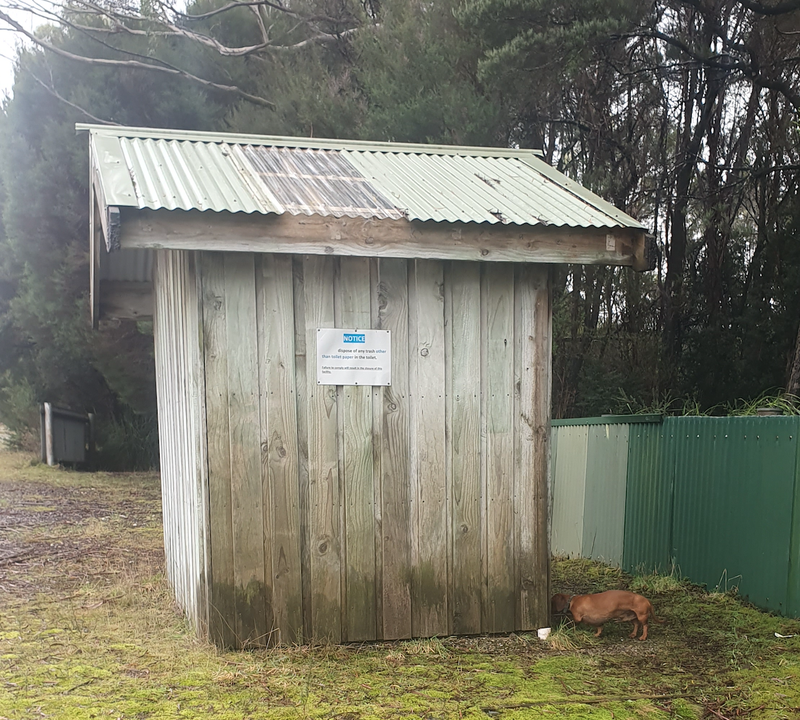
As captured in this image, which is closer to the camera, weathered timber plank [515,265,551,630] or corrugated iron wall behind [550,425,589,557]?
weathered timber plank [515,265,551,630]

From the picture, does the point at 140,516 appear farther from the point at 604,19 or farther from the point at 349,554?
the point at 604,19

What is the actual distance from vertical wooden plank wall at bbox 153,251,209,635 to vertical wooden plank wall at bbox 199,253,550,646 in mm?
88

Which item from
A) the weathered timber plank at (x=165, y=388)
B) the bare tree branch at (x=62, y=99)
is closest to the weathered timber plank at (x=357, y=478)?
the weathered timber plank at (x=165, y=388)

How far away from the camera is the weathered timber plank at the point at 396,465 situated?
5230mm

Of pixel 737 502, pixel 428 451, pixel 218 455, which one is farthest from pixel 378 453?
pixel 737 502

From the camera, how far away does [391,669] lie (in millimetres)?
4727

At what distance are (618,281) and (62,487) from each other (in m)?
9.51

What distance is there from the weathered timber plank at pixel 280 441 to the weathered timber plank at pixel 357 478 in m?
0.29

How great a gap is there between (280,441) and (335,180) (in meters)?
1.80

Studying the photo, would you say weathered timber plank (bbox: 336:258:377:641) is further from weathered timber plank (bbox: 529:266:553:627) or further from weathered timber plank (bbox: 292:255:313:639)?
weathered timber plank (bbox: 529:266:553:627)

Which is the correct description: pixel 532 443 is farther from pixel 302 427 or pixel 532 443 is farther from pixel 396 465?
pixel 302 427

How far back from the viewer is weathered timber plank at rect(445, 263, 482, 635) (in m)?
5.32

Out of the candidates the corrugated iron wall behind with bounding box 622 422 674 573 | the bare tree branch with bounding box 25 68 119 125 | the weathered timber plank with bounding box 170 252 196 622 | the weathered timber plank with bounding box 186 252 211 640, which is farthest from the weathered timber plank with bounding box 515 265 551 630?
the bare tree branch with bounding box 25 68 119 125

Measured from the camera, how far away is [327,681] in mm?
4488
